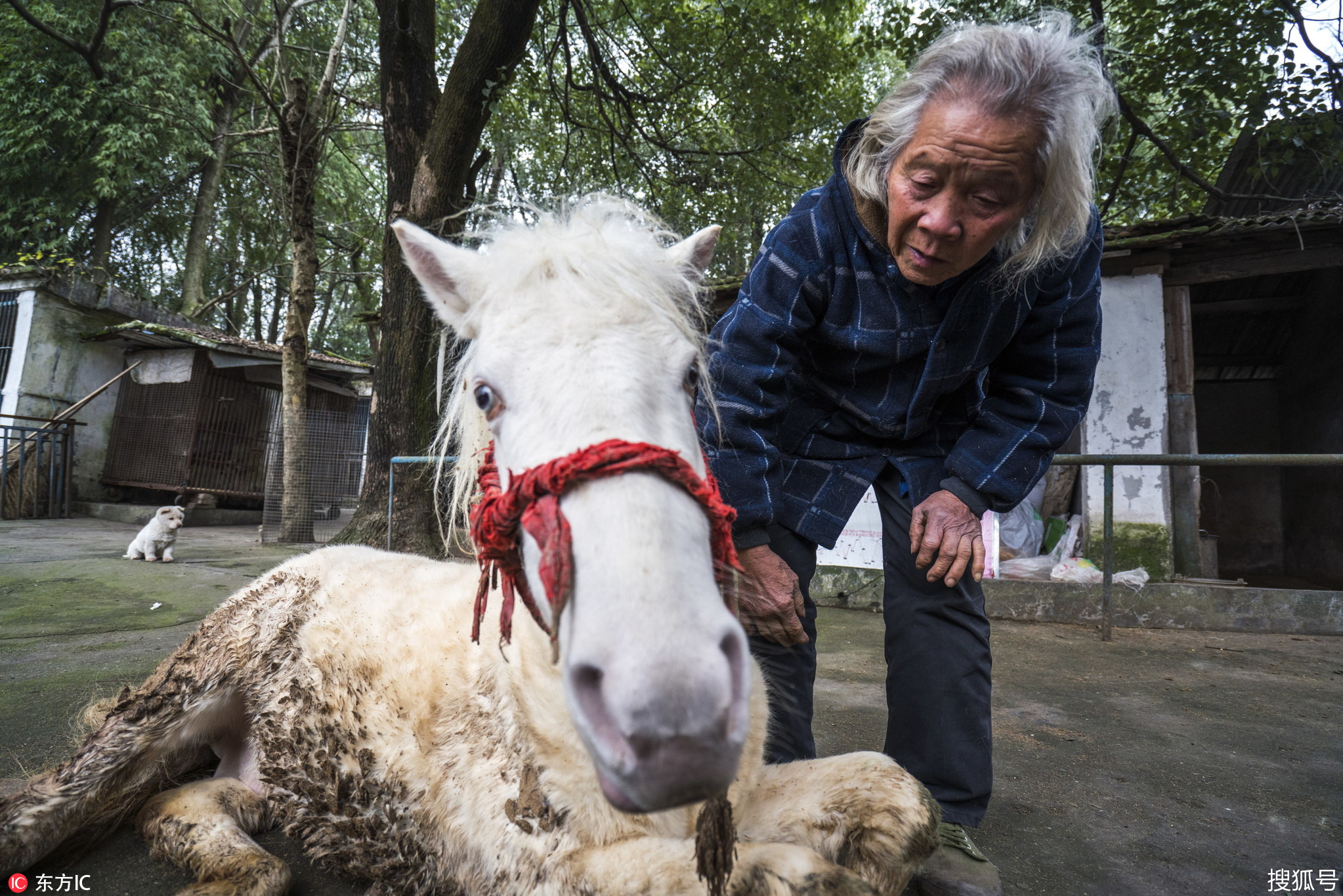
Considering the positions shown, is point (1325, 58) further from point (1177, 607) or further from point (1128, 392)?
point (1177, 607)

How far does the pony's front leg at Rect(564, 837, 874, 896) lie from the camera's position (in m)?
1.16

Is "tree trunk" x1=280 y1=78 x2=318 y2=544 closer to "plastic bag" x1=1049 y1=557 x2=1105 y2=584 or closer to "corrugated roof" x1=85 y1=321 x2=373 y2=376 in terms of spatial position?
"corrugated roof" x1=85 y1=321 x2=373 y2=376

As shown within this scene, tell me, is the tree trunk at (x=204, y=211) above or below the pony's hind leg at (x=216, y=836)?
above

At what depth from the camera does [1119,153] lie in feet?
29.1

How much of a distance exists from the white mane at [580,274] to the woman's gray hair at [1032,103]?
71 centimetres

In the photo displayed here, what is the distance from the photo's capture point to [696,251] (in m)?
1.81

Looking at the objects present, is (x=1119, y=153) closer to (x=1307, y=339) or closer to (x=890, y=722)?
(x=1307, y=339)

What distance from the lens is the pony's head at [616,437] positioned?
0.85 m

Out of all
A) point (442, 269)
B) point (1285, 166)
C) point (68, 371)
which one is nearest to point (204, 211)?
point (68, 371)

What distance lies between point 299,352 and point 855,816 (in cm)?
1046

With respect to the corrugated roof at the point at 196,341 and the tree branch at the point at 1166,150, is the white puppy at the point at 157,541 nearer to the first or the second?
the corrugated roof at the point at 196,341

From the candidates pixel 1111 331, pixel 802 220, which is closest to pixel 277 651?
pixel 802 220

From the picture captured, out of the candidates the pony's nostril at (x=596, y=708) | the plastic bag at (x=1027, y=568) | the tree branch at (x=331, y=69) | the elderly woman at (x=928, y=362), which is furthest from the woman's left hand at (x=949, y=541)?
the tree branch at (x=331, y=69)

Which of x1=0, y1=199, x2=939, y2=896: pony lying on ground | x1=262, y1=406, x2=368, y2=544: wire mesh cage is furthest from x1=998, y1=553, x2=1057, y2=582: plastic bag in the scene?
x1=262, y1=406, x2=368, y2=544: wire mesh cage
